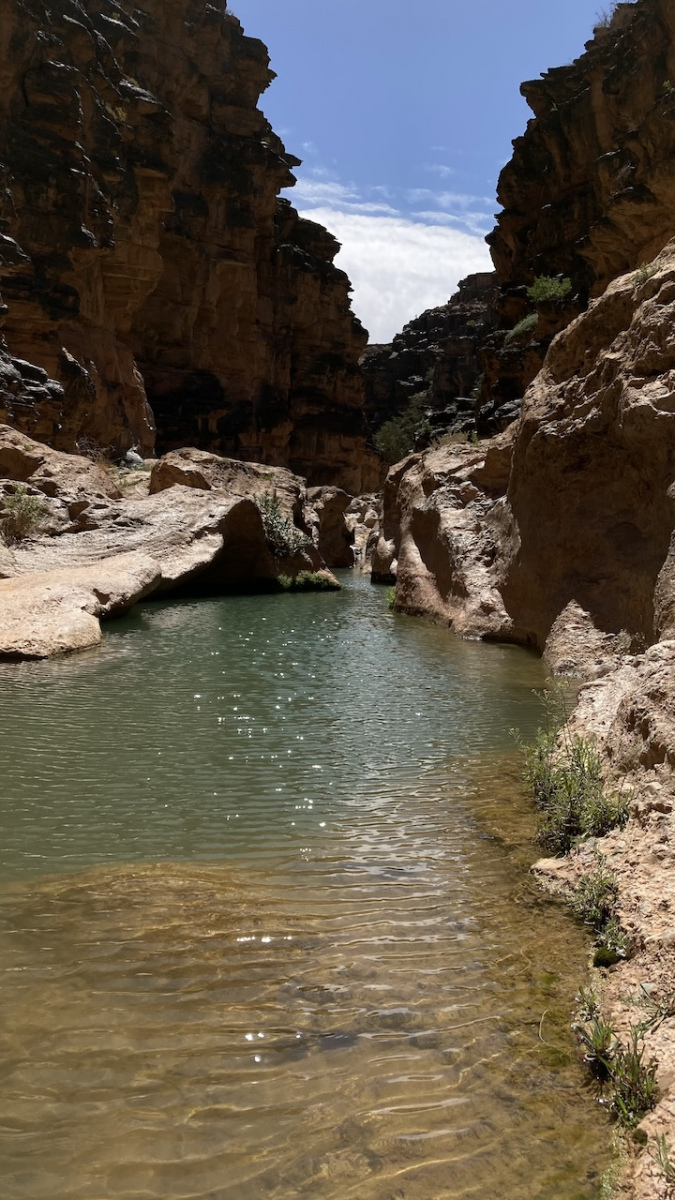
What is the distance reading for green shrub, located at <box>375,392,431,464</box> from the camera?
63.7 meters

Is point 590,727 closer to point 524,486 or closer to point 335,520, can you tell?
Result: point 524,486

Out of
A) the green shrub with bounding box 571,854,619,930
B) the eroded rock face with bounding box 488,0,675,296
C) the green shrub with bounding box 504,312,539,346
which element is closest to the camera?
the green shrub with bounding box 571,854,619,930

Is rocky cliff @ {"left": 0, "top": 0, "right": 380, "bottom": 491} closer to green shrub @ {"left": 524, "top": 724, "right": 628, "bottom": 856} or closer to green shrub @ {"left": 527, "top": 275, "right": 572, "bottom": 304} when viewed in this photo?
green shrub @ {"left": 527, "top": 275, "right": 572, "bottom": 304}

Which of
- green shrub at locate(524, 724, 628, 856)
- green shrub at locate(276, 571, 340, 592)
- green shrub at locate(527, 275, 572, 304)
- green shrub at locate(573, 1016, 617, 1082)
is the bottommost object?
green shrub at locate(573, 1016, 617, 1082)

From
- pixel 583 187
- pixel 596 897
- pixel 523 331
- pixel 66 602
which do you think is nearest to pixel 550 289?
pixel 523 331

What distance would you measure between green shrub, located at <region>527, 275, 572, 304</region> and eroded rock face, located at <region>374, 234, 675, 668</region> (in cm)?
1658

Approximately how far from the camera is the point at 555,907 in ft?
11.7

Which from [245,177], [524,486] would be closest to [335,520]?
[524,486]

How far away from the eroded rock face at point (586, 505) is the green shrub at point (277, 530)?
6540 millimetres

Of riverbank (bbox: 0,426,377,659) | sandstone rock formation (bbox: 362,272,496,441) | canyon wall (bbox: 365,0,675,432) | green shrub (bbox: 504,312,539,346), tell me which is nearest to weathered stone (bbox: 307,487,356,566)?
canyon wall (bbox: 365,0,675,432)

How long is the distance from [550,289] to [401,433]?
36.9 m

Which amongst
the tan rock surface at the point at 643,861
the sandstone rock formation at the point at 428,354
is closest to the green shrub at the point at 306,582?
the tan rock surface at the point at 643,861

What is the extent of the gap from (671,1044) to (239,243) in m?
47.5

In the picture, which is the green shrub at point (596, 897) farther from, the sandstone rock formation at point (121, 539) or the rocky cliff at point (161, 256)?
the rocky cliff at point (161, 256)
